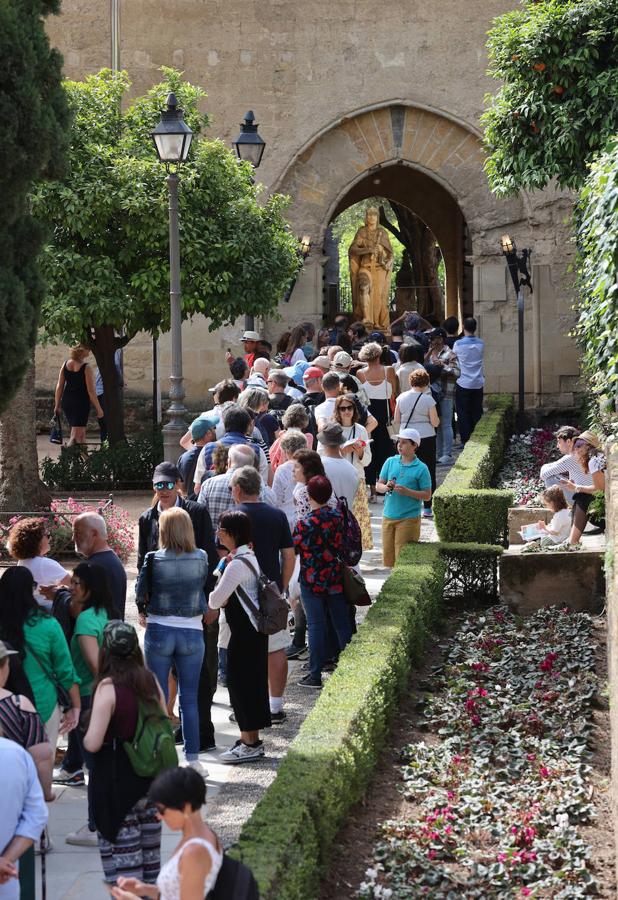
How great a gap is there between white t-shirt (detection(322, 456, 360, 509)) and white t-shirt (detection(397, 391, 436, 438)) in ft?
11.9

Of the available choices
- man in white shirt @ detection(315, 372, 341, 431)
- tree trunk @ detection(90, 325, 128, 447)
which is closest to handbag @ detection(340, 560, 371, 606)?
man in white shirt @ detection(315, 372, 341, 431)

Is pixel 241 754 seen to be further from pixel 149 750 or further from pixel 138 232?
pixel 138 232

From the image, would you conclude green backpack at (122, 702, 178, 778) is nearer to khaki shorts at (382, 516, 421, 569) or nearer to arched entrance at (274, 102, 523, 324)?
khaki shorts at (382, 516, 421, 569)

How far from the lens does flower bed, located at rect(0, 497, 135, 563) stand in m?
12.0

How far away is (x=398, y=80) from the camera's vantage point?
2175 centimetres

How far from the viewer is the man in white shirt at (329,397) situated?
38.5 ft

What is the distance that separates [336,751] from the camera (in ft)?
20.4

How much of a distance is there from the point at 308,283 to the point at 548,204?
391cm

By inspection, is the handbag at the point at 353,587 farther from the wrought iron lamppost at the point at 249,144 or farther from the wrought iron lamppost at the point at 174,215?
the wrought iron lamppost at the point at 249,144

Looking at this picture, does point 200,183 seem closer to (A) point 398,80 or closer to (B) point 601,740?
(A) point 398,80

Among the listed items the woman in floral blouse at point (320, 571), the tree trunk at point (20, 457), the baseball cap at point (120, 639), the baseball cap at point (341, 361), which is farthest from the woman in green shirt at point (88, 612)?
the tree trunk at point (20, 457)

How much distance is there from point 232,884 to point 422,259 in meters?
31.2

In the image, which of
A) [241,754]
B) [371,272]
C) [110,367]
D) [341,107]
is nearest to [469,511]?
[241,754]

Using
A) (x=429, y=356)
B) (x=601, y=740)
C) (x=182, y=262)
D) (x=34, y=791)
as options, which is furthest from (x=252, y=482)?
(x=429, y=356)
